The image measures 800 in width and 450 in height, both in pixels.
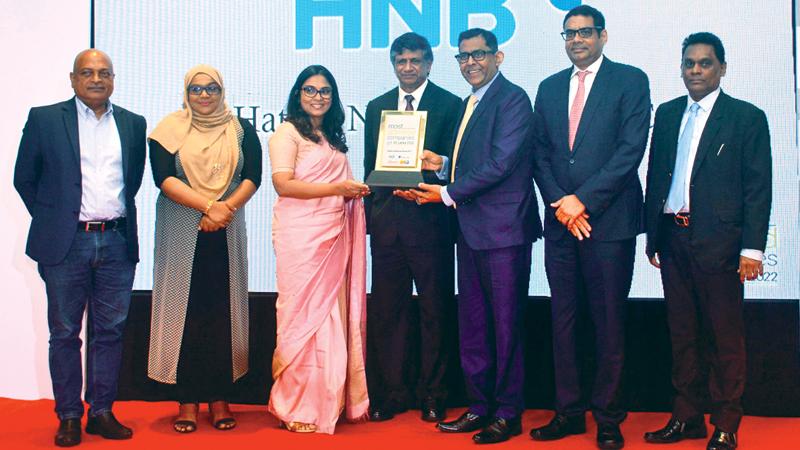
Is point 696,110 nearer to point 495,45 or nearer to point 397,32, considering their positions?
point 495,45

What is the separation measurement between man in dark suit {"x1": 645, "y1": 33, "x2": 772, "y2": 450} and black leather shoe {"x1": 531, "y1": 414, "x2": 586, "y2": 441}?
30cm

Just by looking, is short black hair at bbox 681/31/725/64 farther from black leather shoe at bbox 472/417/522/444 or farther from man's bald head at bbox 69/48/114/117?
man's bald head at bbox 69/48/114/117

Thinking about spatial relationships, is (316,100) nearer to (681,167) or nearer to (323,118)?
(323,118)

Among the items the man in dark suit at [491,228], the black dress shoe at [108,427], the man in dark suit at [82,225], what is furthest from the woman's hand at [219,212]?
the black dress shoe at [108,427]

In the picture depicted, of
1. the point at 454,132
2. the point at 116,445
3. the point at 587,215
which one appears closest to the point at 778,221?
the point at 587,215

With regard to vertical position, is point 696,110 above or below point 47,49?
below

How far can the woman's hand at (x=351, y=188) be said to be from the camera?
3.42m

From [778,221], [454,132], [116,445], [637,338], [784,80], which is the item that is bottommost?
[116,445]

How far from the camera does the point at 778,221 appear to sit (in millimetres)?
3816

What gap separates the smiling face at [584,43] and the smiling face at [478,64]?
325 mm

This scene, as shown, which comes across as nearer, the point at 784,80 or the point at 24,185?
the point at 24,185

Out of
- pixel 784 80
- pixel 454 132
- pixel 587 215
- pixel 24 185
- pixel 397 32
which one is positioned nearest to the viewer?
pixel 587 215

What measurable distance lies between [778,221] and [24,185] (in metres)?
3.41

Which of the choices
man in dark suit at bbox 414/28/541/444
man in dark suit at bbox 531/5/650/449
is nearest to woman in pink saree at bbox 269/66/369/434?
man in dark suit at bbox 414/28/541/444
